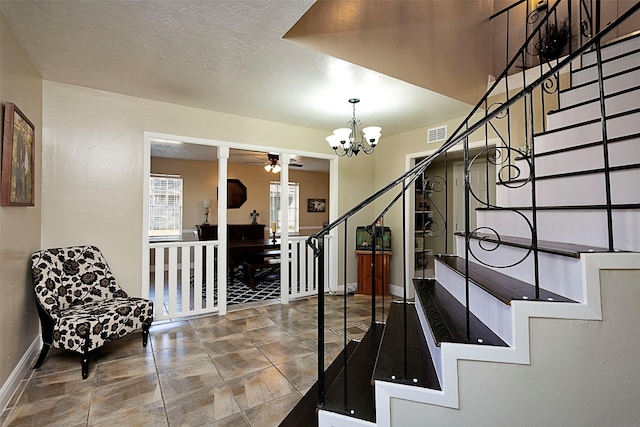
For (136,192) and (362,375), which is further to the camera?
(136,192)

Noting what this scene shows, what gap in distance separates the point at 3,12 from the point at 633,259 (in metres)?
3.55

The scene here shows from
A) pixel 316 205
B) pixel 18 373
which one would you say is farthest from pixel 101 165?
pixel 316 205

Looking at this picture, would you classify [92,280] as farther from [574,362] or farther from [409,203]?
[409,203]

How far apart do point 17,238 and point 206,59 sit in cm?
201

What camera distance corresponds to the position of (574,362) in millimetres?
1160

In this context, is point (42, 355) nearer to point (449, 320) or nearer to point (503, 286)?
point (449, 320)

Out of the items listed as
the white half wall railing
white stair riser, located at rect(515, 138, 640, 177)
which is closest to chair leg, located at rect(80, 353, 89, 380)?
the white half wall railing

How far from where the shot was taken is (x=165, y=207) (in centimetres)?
667

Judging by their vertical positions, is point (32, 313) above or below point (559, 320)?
below

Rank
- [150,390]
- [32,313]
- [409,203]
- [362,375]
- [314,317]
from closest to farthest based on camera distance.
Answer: [362,375], [150,390], [32,313], [314,317], [409,203]

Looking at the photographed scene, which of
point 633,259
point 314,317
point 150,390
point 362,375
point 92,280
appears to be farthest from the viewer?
point 314,317

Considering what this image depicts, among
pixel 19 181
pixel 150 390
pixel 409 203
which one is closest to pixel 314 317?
pixel 150 390

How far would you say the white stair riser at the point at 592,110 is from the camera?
2156mm

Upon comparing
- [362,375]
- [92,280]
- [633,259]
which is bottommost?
[362,375]
